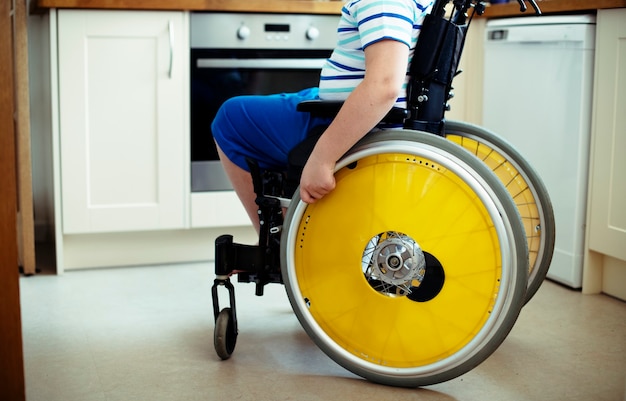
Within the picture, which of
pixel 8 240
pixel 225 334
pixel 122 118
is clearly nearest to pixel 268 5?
pixel 122 118

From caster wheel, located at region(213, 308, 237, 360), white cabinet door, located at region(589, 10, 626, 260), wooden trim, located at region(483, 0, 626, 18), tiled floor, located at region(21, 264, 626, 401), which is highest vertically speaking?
wooden trim, located at region(483, 0, 626, 18)

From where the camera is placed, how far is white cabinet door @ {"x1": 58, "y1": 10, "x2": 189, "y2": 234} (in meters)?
2.59

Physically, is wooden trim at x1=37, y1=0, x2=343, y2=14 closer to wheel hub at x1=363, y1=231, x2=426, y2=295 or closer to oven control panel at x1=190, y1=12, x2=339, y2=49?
oven control panel at x1=190, y1=12, x2=339, y2=49

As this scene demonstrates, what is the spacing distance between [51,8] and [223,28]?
1.69 feet

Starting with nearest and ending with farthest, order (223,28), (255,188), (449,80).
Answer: (449,80), (255,188), (223,28)

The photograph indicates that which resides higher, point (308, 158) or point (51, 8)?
point (51, 8)

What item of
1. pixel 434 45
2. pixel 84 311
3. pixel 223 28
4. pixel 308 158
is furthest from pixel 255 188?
pixel 223 28

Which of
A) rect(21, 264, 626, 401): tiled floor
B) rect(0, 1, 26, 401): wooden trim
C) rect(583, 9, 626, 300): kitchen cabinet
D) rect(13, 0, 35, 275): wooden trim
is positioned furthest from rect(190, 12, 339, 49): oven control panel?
rect(0, 1, 26, 401): wooden trim

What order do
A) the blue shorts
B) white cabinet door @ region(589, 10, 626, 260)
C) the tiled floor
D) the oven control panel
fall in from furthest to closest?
the oven control panel → white cabinet door @ region(589, 10, 626, 260) → the blue shorts → the tiled floor

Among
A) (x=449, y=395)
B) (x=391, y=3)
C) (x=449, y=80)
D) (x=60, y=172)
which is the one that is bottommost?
(x=449, y=395)

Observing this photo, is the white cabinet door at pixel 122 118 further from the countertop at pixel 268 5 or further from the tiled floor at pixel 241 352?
the tiled floor at pixel 241 352

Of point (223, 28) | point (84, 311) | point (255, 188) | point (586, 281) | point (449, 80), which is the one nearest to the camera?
point (449, 80)

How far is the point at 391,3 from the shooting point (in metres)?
1.57

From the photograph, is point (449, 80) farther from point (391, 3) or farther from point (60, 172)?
point (60, 172)
